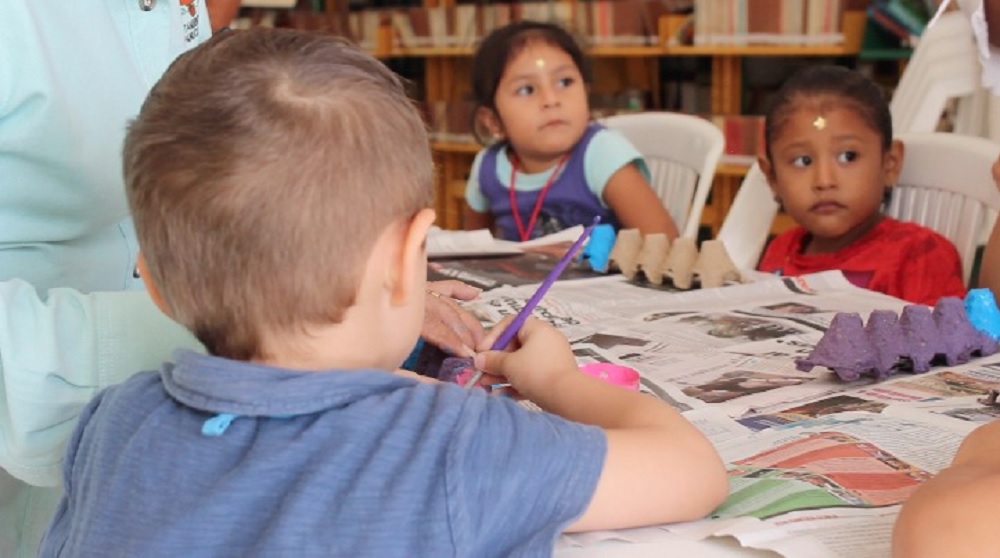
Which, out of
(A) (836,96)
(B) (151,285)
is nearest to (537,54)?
(A) (836,96)

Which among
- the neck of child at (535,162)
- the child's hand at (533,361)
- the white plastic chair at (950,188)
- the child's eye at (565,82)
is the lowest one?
the neck of child at (535,162)


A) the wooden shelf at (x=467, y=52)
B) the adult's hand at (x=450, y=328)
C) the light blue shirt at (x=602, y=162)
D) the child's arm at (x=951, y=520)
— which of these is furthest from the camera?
the wooden shelf at (x=467, y=52)

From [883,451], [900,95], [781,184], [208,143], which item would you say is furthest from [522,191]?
[208,143]

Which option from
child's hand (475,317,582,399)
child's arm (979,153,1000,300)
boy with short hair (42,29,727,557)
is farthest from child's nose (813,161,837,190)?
boy with short hair (42,29,727,557)

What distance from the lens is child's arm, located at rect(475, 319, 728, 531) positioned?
67 cm

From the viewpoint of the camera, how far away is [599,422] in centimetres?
78

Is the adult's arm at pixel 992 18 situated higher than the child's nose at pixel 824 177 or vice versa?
the adult's arm at pixel 992 18

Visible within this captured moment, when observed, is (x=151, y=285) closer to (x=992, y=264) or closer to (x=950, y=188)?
(x=992, y=264)

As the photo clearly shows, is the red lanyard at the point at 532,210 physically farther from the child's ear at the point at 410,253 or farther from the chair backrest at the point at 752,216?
the child's ear at the point at 410,253

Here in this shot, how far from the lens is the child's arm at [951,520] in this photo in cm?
60

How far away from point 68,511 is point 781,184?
4.57 feet

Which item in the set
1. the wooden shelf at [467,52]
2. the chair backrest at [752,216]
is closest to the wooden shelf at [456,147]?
the wooden shelf at [467,52]

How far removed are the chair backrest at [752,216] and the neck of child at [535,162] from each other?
1.30 ft

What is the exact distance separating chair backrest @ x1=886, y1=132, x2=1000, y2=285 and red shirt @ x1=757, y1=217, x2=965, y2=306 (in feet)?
0.14
